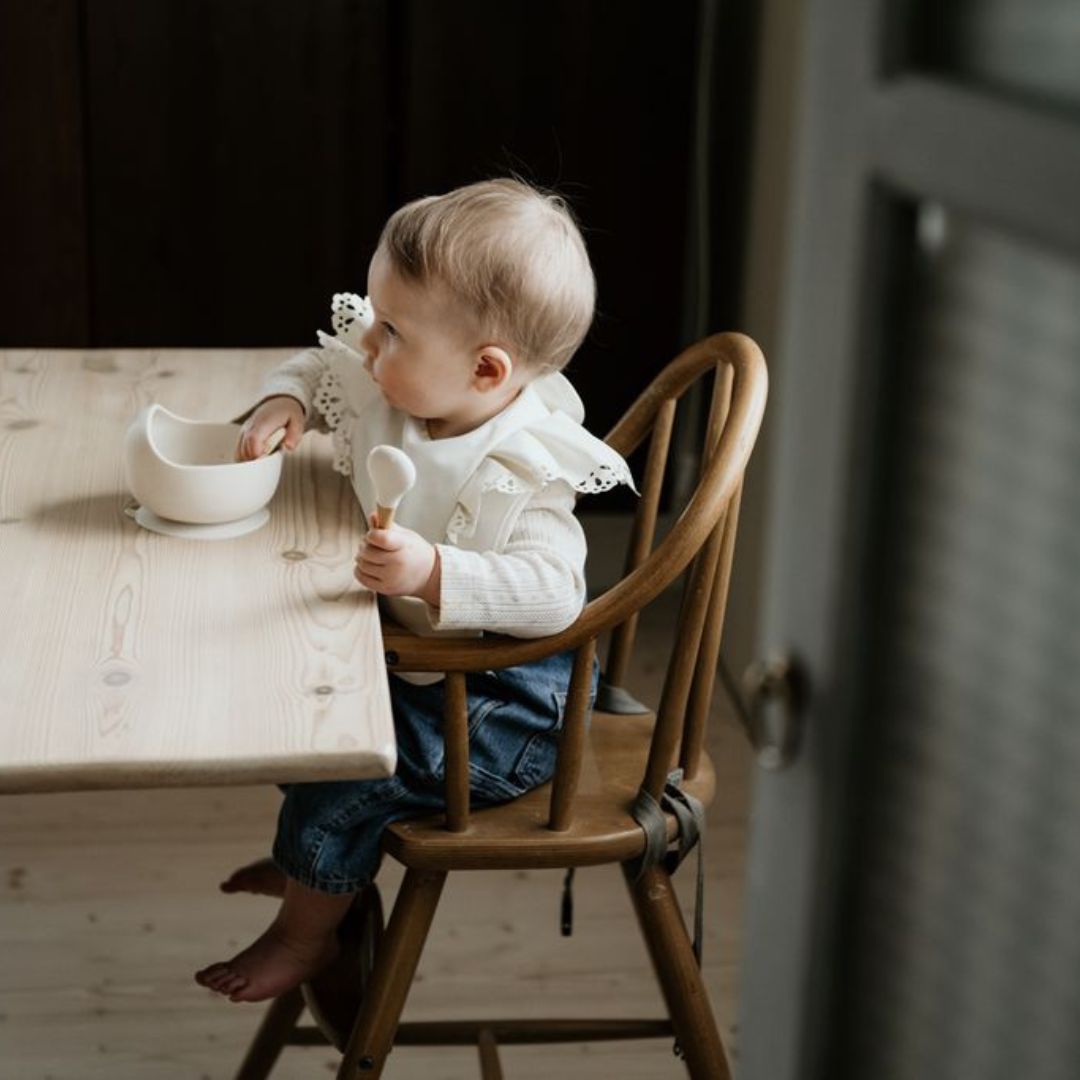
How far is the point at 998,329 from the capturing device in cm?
78

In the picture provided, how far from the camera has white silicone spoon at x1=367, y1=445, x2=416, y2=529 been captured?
4.62 feet

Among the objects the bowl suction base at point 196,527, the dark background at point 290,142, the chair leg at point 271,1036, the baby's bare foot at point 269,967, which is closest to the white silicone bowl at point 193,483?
the bowl suction base at point 196,527

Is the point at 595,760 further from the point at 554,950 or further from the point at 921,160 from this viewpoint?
the point at 921,160

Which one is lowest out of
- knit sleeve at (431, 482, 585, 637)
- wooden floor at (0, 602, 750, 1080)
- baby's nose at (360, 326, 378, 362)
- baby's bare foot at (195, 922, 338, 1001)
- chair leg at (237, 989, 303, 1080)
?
wooden floor at (0, 602, 750, 1080)

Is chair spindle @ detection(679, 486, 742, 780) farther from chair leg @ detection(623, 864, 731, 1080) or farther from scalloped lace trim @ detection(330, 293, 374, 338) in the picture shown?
scalloped lace trim @ detection(330, 293, 374, 338)

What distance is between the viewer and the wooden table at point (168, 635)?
1.21 meters

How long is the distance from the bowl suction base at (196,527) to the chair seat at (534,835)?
0.31 metres

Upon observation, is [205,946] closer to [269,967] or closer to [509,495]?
[269,967]

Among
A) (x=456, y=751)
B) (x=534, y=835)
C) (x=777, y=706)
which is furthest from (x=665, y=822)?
(x=777, y=706)

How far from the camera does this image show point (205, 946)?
2.40m

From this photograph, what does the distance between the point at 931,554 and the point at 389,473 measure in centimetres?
65

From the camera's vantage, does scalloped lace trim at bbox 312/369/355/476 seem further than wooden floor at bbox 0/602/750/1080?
No

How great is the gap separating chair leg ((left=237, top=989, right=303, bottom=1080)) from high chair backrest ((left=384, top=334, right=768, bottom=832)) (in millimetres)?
423

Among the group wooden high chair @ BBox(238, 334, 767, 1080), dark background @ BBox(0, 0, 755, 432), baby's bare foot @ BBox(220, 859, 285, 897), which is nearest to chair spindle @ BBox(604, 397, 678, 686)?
wooden high chair @ BBox(238, 334, 767, 1080)
